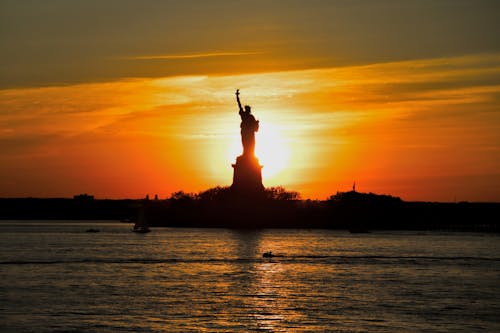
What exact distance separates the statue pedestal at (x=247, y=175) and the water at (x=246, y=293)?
4339 cm

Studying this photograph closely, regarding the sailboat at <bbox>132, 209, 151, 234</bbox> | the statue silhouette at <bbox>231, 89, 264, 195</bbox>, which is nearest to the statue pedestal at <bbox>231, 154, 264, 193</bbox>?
the statue silhouette at <bbox>231, 89, 264, 195</bbox>

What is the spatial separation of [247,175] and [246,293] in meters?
77.1

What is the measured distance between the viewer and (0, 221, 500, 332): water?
37406mm

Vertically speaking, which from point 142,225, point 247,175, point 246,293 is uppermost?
point 247,175

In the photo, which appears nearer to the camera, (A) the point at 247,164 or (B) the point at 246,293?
(B) the point at 246,293

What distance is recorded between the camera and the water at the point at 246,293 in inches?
1473

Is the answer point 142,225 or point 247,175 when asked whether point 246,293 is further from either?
point 142,225

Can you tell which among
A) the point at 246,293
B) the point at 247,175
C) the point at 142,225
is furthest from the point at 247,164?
the point at 246,293

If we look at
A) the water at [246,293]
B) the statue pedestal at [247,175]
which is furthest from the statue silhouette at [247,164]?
the water at [246,293]

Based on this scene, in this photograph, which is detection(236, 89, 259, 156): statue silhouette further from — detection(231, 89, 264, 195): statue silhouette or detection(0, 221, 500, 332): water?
detection(0, 221, 500, 332): water

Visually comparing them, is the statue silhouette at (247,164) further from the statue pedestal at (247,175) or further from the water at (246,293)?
the water at (246,293)

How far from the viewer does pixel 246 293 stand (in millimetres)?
48188

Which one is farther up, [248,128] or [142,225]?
[248,128]

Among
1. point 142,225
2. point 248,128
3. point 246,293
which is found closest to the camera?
point 246,293
